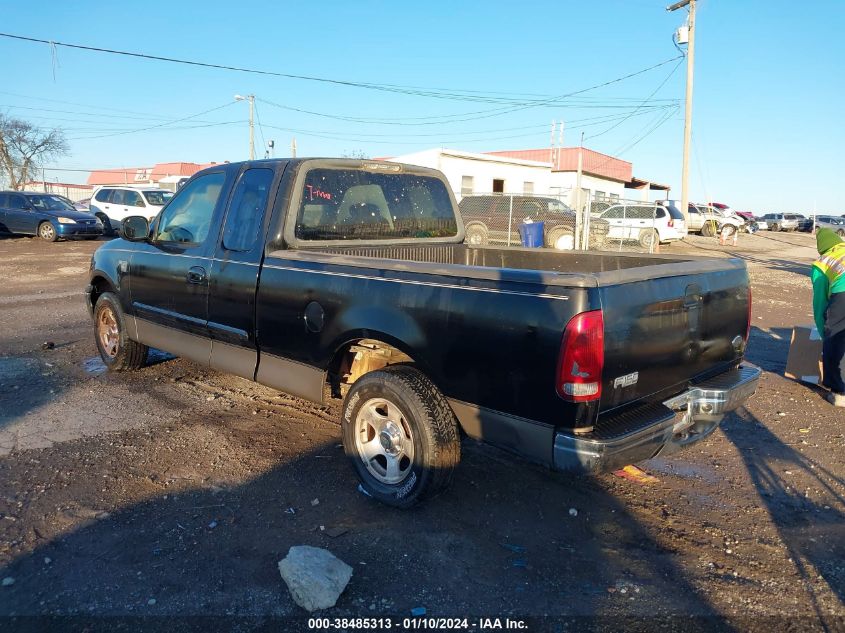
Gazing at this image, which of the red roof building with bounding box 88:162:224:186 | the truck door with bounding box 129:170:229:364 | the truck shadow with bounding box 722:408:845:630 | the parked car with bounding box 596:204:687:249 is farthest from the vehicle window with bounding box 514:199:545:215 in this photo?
the red roof building with bounding box 88:162:224:186

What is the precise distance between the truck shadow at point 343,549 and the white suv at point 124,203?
1991cm

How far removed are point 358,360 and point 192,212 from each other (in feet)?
6.81

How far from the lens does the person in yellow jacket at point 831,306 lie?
18.5 ft

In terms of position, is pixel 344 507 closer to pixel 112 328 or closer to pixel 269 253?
pixel 269 253

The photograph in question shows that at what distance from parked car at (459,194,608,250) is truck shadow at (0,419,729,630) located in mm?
14432

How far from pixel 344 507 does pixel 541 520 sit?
1.15m

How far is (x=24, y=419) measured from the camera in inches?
199

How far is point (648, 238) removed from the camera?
21.9 meters

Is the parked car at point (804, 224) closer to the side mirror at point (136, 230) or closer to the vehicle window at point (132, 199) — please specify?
the vehicle window at point (132, 199)

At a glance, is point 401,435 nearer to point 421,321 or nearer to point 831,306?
point 421,321

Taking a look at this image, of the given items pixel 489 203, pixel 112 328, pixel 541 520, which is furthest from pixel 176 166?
pixel 541 520

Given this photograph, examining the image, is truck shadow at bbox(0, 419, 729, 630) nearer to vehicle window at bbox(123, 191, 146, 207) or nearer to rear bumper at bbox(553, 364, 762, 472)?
rear bumper at bbox(553, 364, 762, 472)

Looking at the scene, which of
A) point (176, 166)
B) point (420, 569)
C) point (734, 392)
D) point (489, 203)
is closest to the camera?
point (420, 569)

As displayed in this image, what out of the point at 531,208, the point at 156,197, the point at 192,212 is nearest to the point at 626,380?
the point at 192,212
